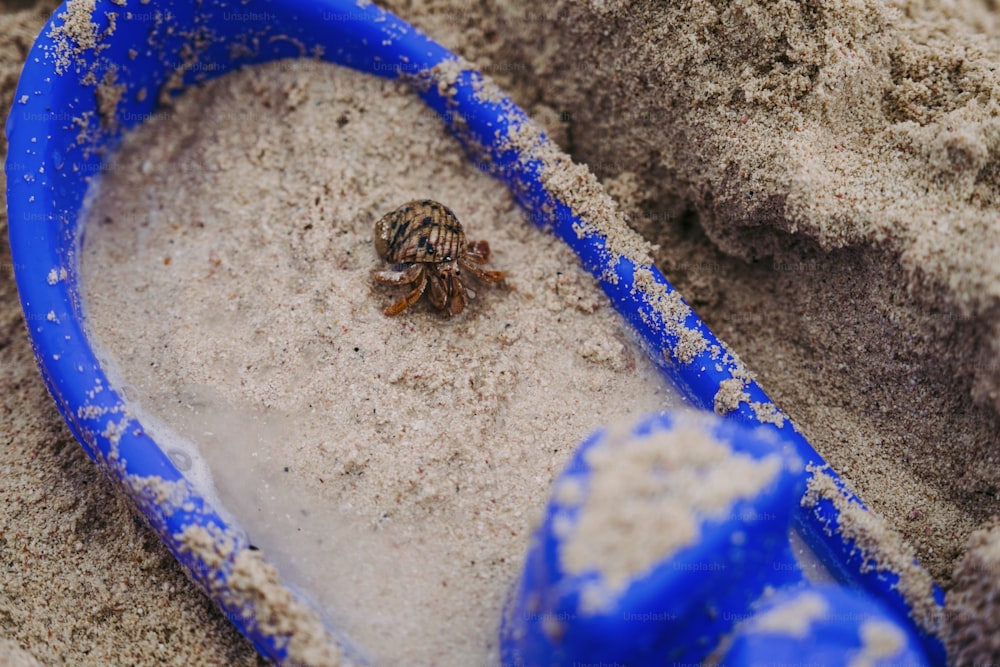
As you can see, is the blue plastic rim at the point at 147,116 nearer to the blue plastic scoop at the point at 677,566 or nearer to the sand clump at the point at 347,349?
the sand clump at the point at 347,349

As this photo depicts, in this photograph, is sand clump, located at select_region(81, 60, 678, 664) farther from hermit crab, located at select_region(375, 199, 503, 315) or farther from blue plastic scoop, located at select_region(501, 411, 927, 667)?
blue plastic scoop, located at select_region(501, 411, 927, 667)

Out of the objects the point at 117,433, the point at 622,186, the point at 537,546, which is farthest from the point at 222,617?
the point at 622,186

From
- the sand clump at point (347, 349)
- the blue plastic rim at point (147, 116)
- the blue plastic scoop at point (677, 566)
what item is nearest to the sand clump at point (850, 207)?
the blue plastic rim at point (147, 116)

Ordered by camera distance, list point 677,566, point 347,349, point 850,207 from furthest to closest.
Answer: point 347,349, point 850,207, point 677,566

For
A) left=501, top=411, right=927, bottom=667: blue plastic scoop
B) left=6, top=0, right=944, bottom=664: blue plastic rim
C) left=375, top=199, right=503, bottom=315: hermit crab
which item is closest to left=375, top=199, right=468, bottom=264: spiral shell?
left=375, top=199, right=503, bottom=315: hermit crab

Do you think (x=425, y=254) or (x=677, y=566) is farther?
(x=425, y=254)

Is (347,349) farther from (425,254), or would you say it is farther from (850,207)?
(850,207)

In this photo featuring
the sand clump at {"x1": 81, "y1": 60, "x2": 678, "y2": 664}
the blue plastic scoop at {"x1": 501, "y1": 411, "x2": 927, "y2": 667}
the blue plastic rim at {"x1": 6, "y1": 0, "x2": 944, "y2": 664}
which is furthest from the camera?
the sand clump at {"x1": 81, "y1": 60, "x2": 678, "y2": 664}

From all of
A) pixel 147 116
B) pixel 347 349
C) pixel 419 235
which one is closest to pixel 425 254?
pixel 419 235
